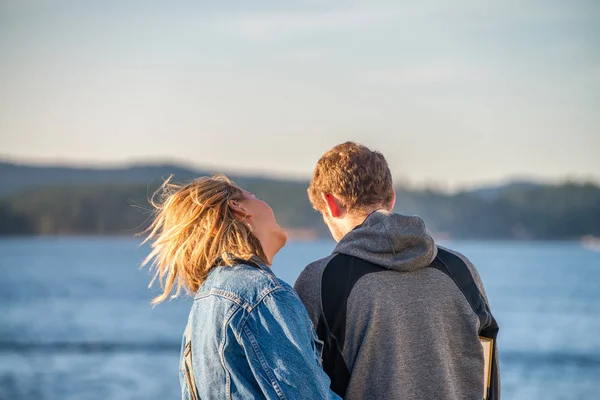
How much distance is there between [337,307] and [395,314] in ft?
0.65

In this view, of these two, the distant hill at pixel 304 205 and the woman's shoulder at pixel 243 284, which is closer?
the woman's shoulder at pixel 243 284

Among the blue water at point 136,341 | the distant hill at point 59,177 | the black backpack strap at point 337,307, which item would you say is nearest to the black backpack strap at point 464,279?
the black backpack strap at point 337,307

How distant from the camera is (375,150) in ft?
9.38

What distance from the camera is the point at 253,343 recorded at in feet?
7.27

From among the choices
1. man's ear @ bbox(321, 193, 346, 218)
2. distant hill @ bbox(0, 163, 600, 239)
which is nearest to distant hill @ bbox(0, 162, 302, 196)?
distant hill @ bbox(0, 163, 600, 239)

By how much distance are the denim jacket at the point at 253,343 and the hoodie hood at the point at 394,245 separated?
15.6 inches

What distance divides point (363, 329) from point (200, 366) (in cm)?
58

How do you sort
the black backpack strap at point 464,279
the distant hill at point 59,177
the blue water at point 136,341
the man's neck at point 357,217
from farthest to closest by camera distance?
the distant hill at point 59,177, the blue water at point 136,341, the man's neck at point 357,217, the black backpack strap at point 464,279

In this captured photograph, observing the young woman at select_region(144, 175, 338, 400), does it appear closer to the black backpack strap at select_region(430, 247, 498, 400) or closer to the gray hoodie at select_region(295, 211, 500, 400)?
the gray hoodie at select_region(295, 211, 500, 400)

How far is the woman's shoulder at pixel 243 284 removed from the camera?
2.27m

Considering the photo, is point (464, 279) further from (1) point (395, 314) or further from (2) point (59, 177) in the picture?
(2) point (59, 177)

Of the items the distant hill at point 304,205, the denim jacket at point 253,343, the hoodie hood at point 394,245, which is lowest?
the distant hill at point 304,205

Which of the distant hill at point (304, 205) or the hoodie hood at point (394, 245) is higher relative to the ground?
the hoodie hood at point (394, 245)

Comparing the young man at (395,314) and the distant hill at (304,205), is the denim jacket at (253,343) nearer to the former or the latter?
the young man at (395,314)
